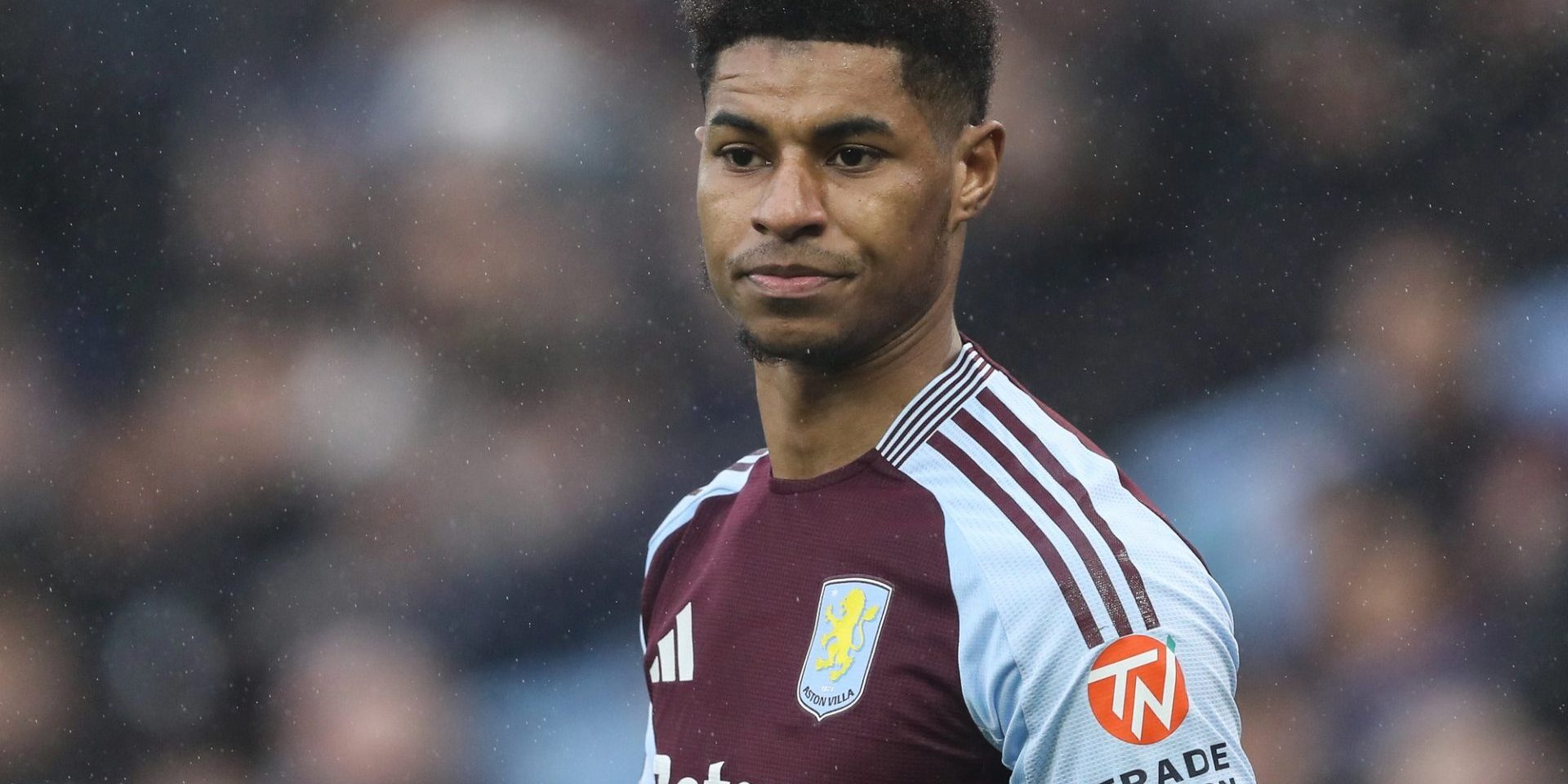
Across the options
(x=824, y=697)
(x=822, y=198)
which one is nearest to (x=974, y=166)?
(x=822, y=198)

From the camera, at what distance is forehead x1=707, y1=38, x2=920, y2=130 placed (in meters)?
1.86

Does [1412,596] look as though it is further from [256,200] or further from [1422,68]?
[256,200]

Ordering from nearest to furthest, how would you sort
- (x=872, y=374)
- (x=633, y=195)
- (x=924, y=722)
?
1. (x=924, y=722)
2. (x=872, y=374)
3. (x=633, y=195)

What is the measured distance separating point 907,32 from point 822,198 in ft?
0.70

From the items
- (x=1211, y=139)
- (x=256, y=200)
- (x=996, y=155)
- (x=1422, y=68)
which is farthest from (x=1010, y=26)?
(x=996, y=155)

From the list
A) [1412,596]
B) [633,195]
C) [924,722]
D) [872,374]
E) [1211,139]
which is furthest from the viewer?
[633,195]

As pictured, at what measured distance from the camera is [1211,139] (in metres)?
4.38

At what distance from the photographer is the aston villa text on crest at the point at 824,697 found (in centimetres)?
182

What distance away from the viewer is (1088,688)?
1670 mm

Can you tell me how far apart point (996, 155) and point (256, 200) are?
3.17m

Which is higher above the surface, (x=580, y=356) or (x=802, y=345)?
(x=580, y=356)

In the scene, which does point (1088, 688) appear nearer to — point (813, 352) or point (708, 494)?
point (813, 352)

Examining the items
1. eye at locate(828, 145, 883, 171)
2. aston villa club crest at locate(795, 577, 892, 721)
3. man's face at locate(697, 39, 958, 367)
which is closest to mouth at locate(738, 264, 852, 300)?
man's face at locate(697, 39, 958, 367)

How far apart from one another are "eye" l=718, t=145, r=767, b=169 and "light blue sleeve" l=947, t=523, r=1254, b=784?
1.83 feet
